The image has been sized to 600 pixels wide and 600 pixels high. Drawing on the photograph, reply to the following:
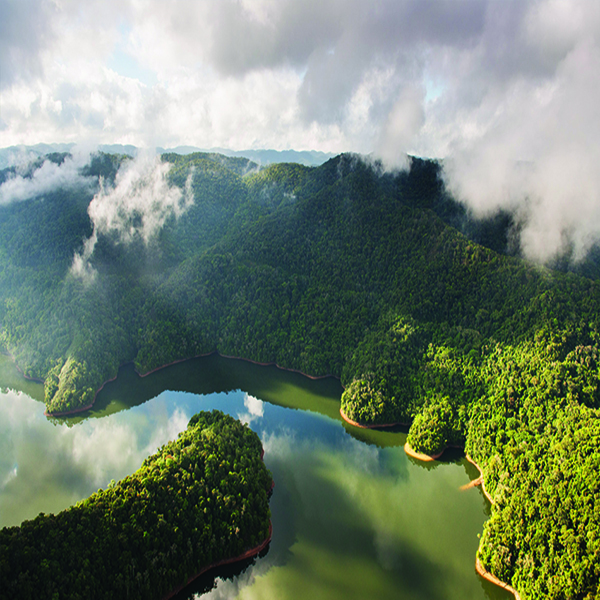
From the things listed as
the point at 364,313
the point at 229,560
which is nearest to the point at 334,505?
the point at 229,560

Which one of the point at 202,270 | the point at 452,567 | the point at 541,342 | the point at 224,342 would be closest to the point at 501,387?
the point at 541,342

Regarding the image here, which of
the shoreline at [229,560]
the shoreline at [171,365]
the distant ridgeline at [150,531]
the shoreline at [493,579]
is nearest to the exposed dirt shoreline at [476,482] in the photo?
the shoreline at [493,579]

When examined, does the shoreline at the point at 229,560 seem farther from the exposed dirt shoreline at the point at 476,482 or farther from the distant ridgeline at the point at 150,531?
the exposed dirt shoreline at the point at 476,482

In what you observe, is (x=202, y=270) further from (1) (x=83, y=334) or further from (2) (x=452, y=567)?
(2) (x=452, y=567)

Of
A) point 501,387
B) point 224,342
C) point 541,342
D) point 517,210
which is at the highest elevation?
point 517,210

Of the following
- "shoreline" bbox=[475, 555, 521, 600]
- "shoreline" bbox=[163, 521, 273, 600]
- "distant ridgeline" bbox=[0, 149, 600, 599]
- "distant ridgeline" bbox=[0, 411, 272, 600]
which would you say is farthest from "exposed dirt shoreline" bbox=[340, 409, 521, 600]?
"shoreline" bbox=[163, 521, 273, 600]

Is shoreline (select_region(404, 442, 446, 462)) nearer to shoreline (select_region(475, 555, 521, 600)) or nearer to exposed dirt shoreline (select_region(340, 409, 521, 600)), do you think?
exposed dirt shoreline (select_region(340, 409, 521, 600))

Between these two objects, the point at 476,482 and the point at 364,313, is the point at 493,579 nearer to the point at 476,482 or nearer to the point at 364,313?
the point at 476,482
